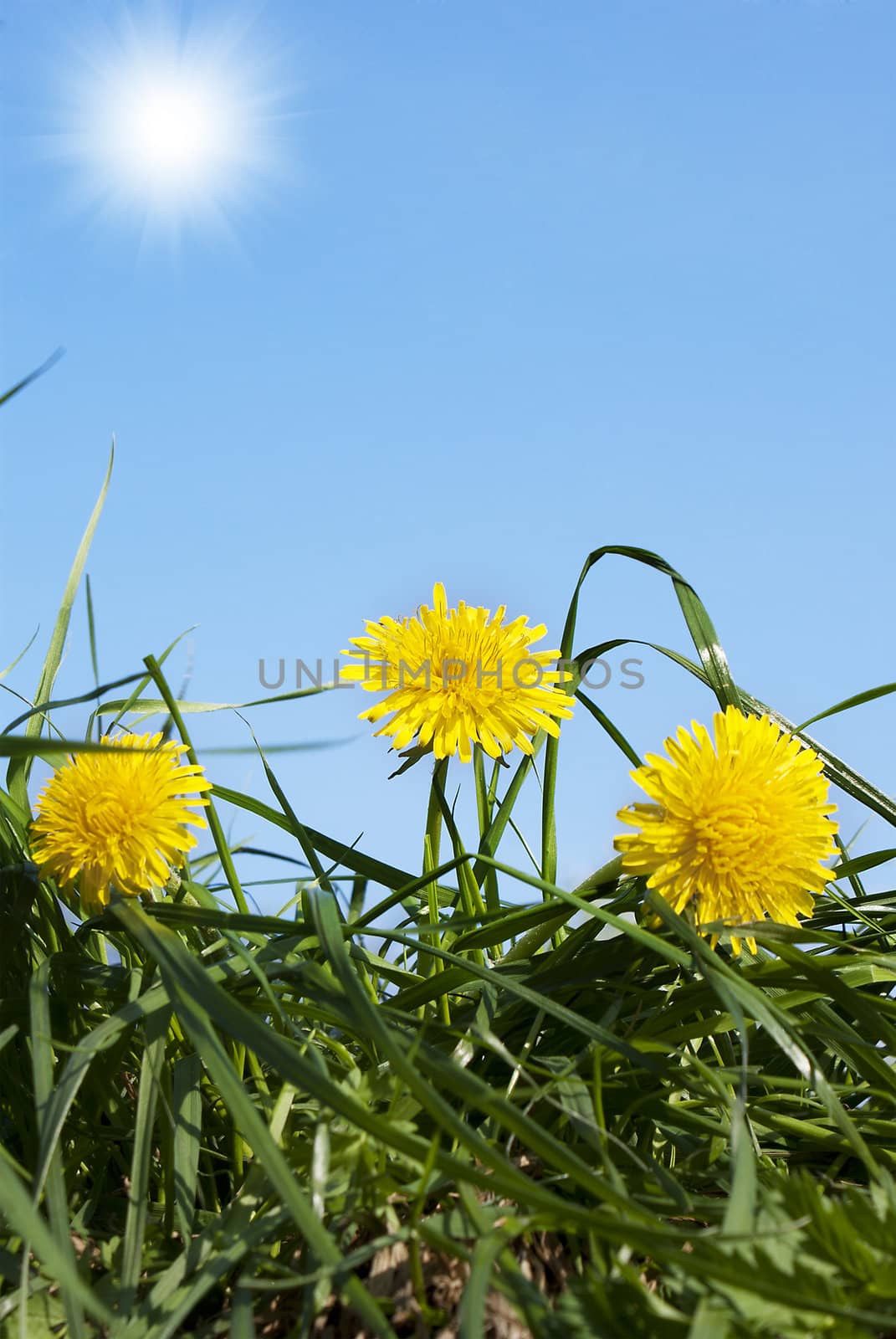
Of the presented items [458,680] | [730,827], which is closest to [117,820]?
[458,680]

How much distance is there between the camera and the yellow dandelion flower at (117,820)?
94 cm

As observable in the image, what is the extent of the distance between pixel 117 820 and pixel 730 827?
20.5 inches

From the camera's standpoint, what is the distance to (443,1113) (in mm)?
640

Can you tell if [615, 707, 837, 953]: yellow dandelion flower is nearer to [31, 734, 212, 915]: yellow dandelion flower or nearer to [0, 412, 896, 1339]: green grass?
[0, 412, 896, 1339]: green grass

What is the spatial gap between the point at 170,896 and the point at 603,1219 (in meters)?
0.73

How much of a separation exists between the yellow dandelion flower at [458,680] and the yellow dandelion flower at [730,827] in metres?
0.21

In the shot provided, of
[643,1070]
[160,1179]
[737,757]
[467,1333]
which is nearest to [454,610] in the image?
[737,757]

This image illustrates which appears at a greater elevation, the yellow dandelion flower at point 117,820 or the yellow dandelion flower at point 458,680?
the yellow dandelion flower at point 458,680

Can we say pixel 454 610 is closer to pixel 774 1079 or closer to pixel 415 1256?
pixel 774 1079

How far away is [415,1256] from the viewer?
663 millimetres

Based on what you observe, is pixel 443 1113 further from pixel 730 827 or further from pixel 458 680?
pixel 458 680

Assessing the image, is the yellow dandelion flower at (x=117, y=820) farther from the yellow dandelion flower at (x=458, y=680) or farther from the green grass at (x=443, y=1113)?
the yellow dandelion flower at (x=458, y=680)

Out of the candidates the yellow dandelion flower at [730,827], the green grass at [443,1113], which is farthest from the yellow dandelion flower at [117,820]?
the yellow dandelion flower at [730,827]

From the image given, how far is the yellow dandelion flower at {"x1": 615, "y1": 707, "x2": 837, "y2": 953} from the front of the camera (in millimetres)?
876
